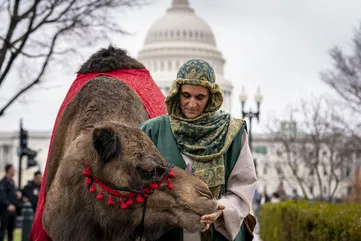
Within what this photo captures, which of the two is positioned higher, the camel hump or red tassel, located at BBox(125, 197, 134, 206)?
the camel hump

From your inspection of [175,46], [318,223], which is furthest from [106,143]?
[175,46]

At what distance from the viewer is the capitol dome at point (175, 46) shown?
117875 mm

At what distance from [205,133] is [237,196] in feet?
1.57

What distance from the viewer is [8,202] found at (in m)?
17.8

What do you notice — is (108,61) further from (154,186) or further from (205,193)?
(205,193)

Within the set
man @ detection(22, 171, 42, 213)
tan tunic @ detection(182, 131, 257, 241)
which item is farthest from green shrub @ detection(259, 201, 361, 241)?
man @ detection(22, 171, 42, 213)

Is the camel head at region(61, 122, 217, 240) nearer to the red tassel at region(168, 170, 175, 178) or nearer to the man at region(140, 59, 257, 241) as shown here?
the red tassel at region(168, 170, 175, 178)

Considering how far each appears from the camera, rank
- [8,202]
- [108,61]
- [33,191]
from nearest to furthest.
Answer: [108,61], [8,202], [33,191]

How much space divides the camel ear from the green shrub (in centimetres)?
301

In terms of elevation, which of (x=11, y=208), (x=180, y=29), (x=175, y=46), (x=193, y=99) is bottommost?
(x=11, y=208)

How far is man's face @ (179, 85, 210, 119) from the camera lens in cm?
621

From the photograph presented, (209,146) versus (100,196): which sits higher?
(209,146)

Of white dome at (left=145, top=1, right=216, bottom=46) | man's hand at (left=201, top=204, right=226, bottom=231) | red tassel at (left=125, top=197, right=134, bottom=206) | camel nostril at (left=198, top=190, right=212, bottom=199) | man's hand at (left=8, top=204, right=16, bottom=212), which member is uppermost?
white dome at (left=145, top=1, right=216, bottom=46)

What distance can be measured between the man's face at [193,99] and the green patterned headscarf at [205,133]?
34mm
